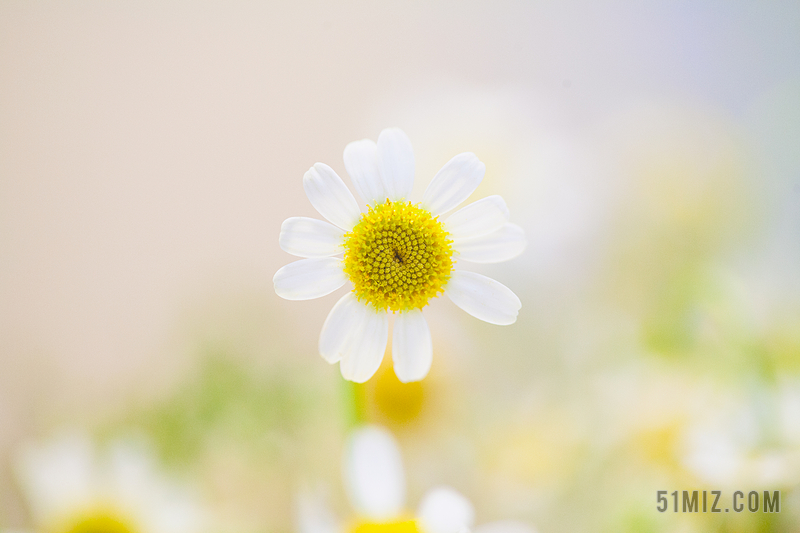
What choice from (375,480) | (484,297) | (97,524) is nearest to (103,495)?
(97,524)

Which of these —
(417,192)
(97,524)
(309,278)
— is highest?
(417,192)

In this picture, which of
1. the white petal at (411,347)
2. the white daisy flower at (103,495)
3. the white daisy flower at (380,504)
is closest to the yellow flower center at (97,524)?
the white daisy flower at (103,495)

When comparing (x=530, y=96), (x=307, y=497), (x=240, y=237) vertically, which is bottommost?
(x=307, y=497)

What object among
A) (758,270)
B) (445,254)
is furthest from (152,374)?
(758,270)

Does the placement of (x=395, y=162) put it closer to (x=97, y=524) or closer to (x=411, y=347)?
(x=411, y=347)

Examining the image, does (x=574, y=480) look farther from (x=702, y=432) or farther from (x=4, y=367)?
(x=4, y=367)

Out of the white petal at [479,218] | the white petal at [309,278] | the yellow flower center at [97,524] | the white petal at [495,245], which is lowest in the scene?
the yellow flower center at [97,524]

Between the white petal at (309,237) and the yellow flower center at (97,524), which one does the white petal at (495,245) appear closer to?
the white petal at (309,237)
